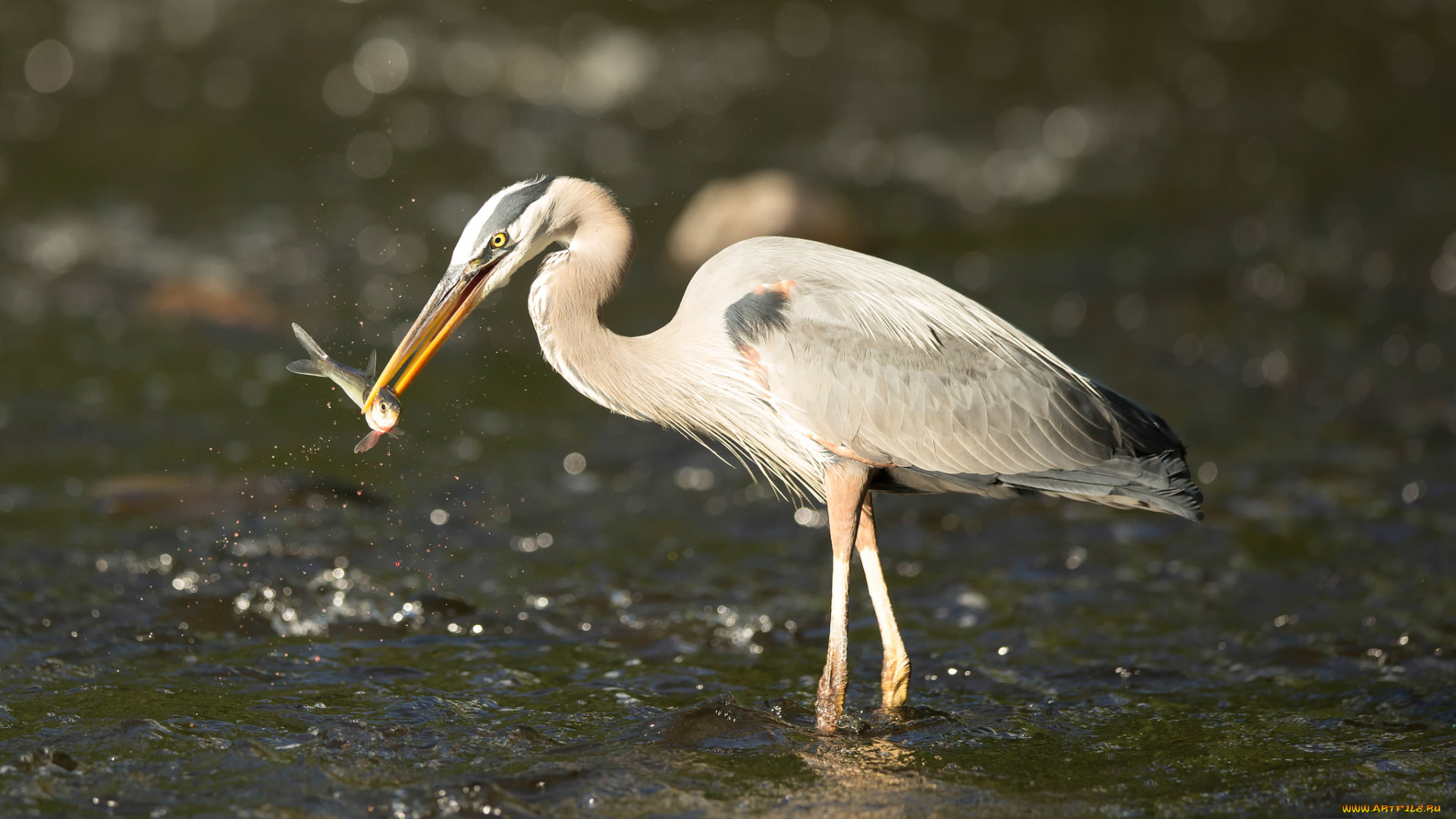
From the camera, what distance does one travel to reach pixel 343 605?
21.6ft

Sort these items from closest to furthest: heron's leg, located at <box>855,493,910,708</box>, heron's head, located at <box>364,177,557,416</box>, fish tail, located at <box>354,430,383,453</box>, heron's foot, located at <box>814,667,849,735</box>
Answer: fish tail, located at <box>354,430,383,453</box>
heron's head, located at <box>364,177,557,416</box>
heron's foot, located at <box>814,667,849,735</box>
heron's leg, located at <box>855,493,910,708</box>

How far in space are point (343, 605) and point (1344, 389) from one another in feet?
22.0

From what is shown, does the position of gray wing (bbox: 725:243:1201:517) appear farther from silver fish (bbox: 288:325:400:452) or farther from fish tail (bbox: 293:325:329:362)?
fish tail (bbox: 293:325:329:362)

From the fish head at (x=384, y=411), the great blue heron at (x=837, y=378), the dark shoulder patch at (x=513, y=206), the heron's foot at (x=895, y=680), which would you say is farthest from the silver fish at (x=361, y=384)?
the heron's foot at (x=895, y=680)

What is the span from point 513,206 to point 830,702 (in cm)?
218

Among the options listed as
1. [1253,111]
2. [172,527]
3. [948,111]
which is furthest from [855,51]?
[172,527]

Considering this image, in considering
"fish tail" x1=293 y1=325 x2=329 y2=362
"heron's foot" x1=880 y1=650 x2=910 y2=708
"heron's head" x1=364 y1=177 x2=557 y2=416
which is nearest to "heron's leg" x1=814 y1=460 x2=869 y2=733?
"heron's foot" x1=880 y1=650 x2=910 y2=708

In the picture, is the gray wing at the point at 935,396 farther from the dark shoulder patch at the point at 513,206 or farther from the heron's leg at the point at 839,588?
the dark shoulder patch at the point at 513,206

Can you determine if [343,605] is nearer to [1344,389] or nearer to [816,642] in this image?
[816,642]

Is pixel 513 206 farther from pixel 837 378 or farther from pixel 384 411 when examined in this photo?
pixel 837 378

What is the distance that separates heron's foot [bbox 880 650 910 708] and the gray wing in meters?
0.71

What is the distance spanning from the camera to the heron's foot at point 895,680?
556 centimetres

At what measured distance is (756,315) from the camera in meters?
5.39

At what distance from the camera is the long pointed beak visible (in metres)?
5.09
